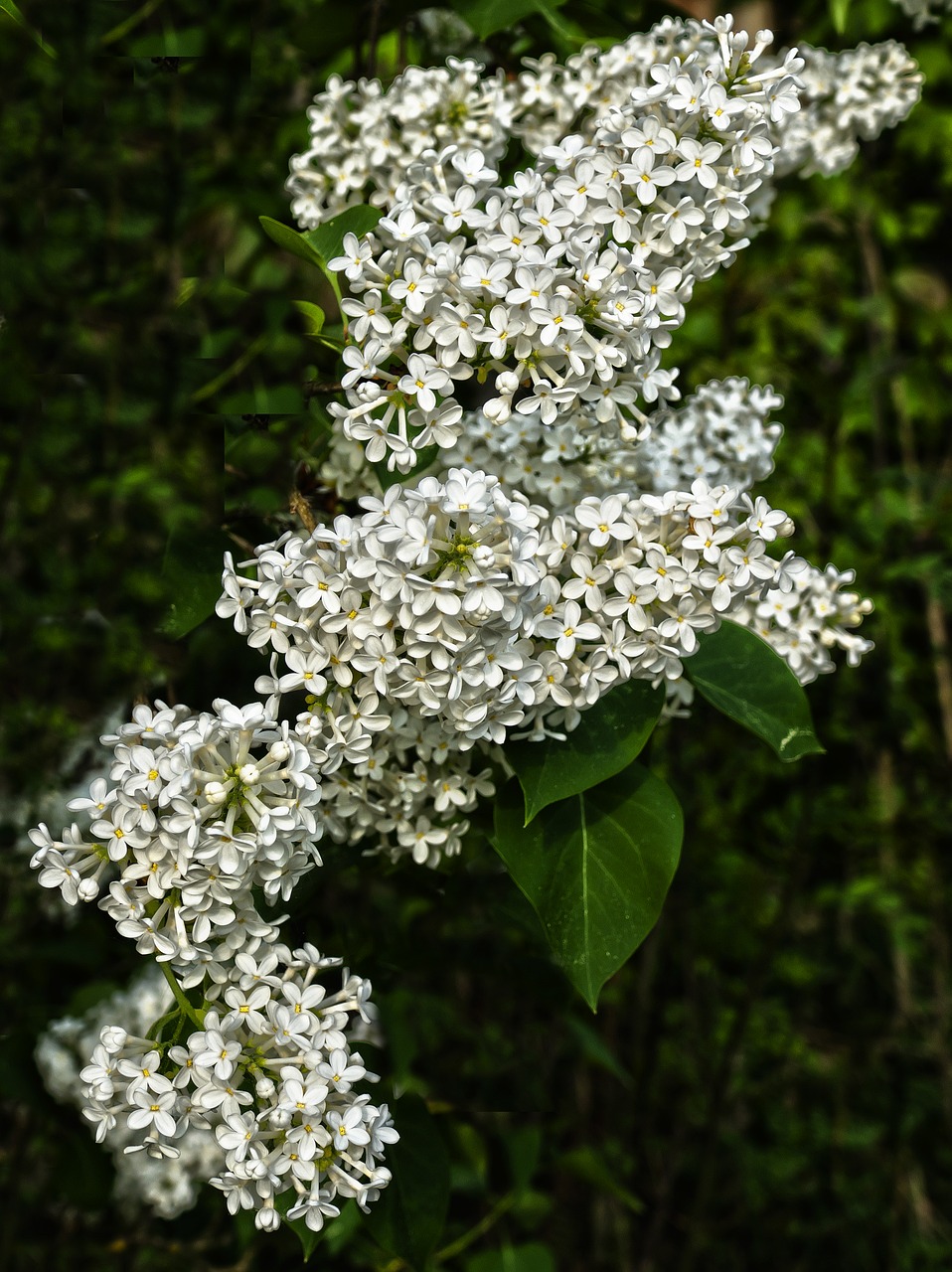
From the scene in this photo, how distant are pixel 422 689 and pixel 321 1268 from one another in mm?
1084

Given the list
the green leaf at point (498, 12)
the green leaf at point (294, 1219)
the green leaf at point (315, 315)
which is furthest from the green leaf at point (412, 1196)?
the green leaf at point (498, 12)

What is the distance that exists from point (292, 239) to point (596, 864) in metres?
0.61

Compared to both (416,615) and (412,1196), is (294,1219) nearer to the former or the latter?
(412,1196)

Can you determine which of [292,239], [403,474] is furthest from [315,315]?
[403,474]

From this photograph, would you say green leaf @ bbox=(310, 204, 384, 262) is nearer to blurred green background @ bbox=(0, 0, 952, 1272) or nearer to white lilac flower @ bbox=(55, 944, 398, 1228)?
blurred green background @ bbox=(0, 0, 952, 1272)

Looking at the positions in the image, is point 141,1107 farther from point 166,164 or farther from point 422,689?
point 166,164

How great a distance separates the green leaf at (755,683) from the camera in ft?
3.43

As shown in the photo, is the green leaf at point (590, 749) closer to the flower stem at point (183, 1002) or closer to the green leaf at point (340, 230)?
the flower stem at point (183, 1002)

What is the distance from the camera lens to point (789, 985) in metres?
2.82

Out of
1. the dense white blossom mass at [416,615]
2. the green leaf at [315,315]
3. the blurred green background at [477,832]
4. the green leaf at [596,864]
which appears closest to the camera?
the dense white blossom mass at [416,615]

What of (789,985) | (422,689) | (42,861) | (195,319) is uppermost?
(195,319)

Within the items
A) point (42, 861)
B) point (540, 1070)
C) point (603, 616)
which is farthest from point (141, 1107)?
point (540, 1070)

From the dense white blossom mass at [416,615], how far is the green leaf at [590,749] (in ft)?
0.07

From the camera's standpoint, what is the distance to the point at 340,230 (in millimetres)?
1019
